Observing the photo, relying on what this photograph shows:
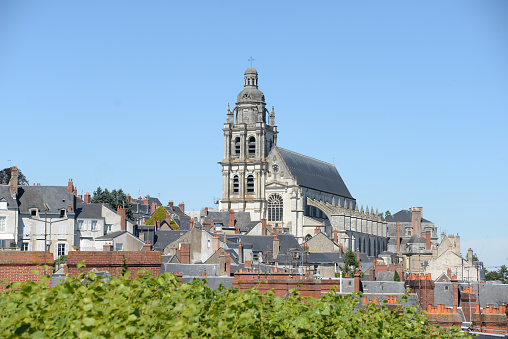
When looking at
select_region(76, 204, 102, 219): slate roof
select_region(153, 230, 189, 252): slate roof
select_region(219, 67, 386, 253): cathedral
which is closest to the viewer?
select_region(153, 230, 189, 252): slate roof

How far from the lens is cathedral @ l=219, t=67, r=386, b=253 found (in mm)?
105125

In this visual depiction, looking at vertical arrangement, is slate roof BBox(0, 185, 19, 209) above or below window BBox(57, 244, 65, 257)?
above

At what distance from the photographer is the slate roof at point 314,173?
364 ft

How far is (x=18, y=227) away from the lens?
216 feet

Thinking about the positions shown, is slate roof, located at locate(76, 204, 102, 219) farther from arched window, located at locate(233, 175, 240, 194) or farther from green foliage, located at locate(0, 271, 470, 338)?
green foliage, located at locate(0, 271, 470, 338)

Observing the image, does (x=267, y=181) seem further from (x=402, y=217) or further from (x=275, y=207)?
(x=402, y=217)

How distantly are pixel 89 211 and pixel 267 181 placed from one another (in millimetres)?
39417

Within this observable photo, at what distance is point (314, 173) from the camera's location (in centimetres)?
11975

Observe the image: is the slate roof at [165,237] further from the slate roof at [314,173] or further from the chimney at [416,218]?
the chimney at [416,218]

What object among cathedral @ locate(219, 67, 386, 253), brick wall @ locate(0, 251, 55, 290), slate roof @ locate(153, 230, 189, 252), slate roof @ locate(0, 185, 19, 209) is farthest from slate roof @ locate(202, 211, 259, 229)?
brick wall @ locate(0, 251, 55, 290)

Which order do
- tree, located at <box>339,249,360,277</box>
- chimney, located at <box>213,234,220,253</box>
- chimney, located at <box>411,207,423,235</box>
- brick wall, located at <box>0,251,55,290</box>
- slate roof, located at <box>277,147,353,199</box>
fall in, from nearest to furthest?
brick wall, located at <box>0,251,55,290</box>
chimney, located at <box>213,234,220,253</box>
tree, located at <box>339,249,360,277</box>
slate roof, located at <box>277,147,353,199</box>
chimney, located at <box>411,207,423,235</box>

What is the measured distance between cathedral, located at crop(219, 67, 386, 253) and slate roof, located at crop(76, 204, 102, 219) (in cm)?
3405

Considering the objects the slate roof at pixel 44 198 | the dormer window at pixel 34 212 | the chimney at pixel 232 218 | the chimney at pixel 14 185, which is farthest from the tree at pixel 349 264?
the chimney at pixel 14 185

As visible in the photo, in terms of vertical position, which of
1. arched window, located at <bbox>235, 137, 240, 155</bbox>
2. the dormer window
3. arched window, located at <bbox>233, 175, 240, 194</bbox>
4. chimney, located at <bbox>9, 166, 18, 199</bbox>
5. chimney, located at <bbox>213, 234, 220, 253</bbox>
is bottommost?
chimney, located at <bbox>213, 234, 220, 253</bbox>
